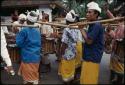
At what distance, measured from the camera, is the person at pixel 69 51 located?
8.55 metres

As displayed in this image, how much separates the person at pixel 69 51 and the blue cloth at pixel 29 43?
1286 millimetres

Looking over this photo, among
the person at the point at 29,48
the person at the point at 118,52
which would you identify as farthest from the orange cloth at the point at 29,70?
the person at the point at 118,52

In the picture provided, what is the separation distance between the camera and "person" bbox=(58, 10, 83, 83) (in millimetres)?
8555

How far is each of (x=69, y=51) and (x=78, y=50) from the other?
405 mm

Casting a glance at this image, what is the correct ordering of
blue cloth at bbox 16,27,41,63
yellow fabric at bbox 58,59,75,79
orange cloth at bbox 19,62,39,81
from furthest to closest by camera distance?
1. yellow fabric at bbox 58,59,75,79
2. orange cloth at bbox 19,62,39,81
3. blue cloth at bbox 16,27,41,63

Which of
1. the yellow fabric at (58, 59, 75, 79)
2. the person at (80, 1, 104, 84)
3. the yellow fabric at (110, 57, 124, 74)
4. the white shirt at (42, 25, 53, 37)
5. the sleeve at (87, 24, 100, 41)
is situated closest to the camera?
the sleeve at (87, 24, 100, 41)

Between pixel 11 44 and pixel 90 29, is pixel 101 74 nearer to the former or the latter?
pixel 11 44

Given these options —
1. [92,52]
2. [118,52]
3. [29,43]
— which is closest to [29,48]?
[29,43]

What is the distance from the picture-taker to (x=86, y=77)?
6332 millimetres

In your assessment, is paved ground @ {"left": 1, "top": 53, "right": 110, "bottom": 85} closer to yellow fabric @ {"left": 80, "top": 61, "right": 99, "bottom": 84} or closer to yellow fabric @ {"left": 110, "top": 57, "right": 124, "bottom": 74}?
yellow fabric @ {"left": 110, "top": 57, "right": 124, "bottom": 74}

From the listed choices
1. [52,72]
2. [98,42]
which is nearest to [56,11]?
[52,72]

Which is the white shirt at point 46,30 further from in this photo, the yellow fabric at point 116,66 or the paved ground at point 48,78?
the yellow fabric at point 116,66

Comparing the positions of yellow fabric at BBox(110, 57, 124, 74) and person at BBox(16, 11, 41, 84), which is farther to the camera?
yellow fabric at BBox(110, 57, 124, 74)

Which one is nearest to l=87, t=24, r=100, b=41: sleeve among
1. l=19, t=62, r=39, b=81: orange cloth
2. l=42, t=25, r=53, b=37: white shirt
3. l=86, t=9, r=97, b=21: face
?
l=86, t=9, r=97, b=21: face
